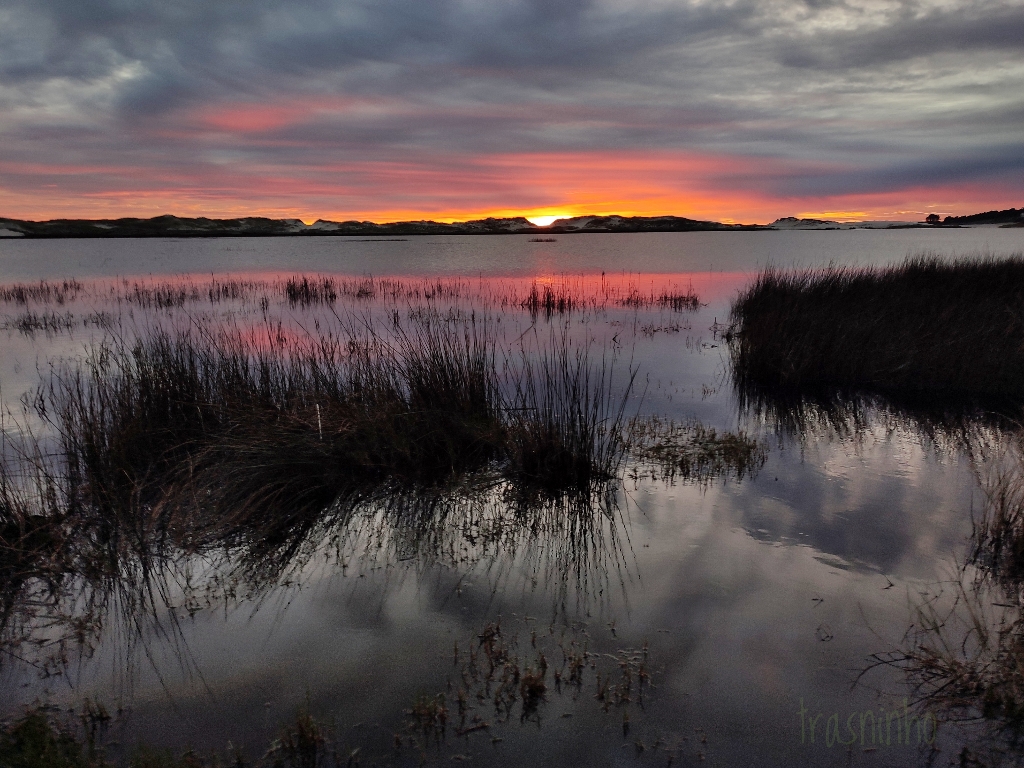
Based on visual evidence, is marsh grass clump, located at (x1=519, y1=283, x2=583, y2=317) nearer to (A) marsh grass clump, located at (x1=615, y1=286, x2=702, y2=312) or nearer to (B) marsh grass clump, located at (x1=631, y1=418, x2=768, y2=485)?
(A) marsh grass clump, located at (x1=615, y1=286, x2=702, y2=312)

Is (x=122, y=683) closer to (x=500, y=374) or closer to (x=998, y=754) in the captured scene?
(x=998, y=754)

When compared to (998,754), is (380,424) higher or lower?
higher

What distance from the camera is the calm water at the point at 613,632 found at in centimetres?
319

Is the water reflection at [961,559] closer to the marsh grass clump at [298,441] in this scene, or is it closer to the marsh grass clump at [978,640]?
the marsh grass clump at [978,640]

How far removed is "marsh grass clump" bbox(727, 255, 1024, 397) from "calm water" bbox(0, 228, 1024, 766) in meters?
4.56

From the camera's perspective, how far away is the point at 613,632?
13.3 ft

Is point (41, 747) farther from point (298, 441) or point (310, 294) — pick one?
point (310, 294)

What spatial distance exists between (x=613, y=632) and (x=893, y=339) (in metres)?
10.4

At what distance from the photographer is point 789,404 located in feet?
33.0

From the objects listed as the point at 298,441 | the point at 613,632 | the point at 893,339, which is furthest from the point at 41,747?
the point at 893,339

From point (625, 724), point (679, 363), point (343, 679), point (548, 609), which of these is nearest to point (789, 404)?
point (679, 363)

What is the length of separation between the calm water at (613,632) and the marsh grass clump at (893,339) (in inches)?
179

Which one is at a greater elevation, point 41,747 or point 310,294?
point 310,294

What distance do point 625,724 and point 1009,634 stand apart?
8.81 feet
